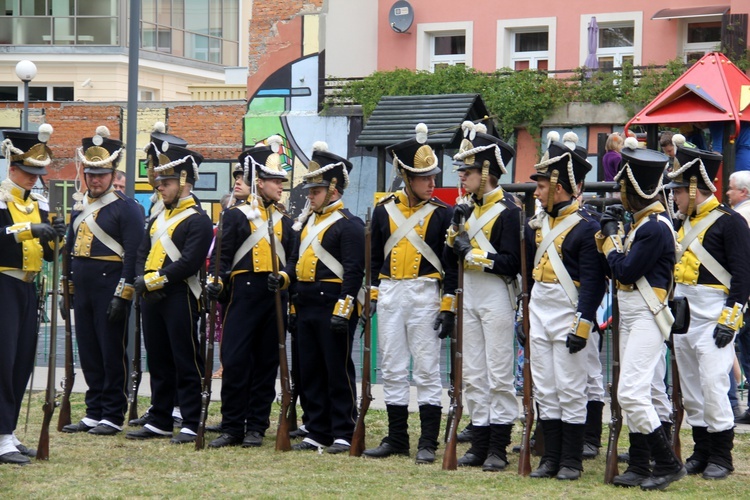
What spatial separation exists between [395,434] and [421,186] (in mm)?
1839

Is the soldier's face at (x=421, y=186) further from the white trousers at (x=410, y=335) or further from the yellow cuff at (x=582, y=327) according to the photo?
the yellow cuff at (x=582, y=327)

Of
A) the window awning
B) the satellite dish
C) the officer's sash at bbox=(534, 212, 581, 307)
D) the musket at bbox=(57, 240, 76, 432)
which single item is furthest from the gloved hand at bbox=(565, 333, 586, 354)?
the satellite dish

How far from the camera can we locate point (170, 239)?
9.83 m

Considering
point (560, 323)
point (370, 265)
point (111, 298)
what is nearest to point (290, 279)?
point (370, 265)

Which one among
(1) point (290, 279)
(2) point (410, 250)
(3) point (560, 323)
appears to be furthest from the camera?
(1) point (290, 279)

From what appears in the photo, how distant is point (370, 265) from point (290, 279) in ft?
2.66

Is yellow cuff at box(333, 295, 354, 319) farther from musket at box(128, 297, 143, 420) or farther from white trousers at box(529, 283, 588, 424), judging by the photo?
musket at box(128, 297, 143, 420)

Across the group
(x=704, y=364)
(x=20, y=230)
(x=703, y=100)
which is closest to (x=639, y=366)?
(x=704, y=364)

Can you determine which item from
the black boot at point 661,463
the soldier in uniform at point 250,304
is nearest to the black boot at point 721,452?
the black boot at point 661,463

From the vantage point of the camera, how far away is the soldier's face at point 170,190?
9867mm

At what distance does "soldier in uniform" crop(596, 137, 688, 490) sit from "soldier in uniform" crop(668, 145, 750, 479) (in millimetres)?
521

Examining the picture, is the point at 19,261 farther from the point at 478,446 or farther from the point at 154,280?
the point at 478,446

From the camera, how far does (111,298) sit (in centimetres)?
1009

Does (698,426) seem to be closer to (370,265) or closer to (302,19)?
(370,265)
